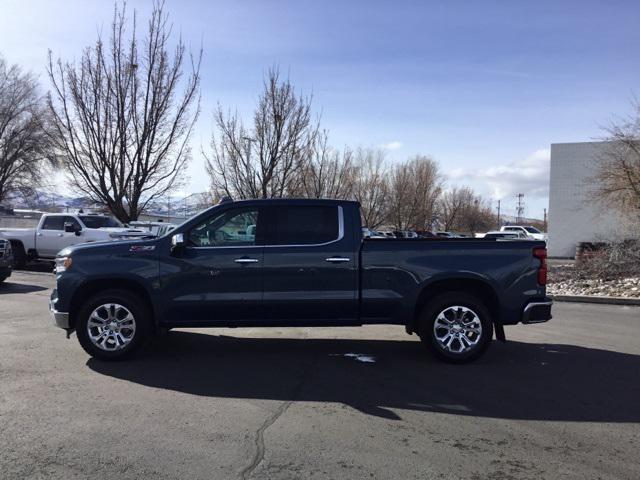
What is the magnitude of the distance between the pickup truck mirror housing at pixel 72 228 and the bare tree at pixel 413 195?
2988 centimetres

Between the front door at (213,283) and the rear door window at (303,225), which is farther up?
the rear door window at (303,225)

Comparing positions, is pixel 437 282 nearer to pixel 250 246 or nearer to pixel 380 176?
pixel 250 246

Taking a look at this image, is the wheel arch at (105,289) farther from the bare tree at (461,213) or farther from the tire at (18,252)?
the bare tree at (461,213)

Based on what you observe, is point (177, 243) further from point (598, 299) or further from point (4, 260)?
point (598, 299)

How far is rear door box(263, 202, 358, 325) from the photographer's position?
6.64 m

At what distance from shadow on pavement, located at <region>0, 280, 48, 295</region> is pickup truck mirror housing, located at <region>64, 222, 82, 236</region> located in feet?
8.56

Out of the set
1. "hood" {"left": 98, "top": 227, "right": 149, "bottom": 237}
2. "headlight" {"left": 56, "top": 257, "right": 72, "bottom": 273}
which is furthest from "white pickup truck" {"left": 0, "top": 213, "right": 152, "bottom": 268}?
"headlight" {"left": 56, "top": 257, "right": 72, "bottom": 273}

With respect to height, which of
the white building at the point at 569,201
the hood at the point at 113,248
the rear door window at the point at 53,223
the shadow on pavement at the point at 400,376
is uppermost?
the white building at the point at 569,201

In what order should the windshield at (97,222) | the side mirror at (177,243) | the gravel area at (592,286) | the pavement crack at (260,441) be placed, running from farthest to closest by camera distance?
1. the windshield at (97,222)
2. the gravel area at (592,286)
3. the side mirror at (177,243)
4. the pavement crack at (260,441)

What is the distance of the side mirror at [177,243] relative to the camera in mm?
6539

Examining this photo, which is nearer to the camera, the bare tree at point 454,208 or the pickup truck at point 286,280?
the pickup truck at point 286,280

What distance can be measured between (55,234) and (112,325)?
13722mm

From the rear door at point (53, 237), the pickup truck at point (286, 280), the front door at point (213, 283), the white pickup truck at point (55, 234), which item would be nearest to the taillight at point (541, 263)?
the pickup truck at point (286, 280)

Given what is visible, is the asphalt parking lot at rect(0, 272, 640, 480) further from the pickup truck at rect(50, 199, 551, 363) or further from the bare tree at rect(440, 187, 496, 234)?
the bare tree at rect(440, 187, 496, 234)
